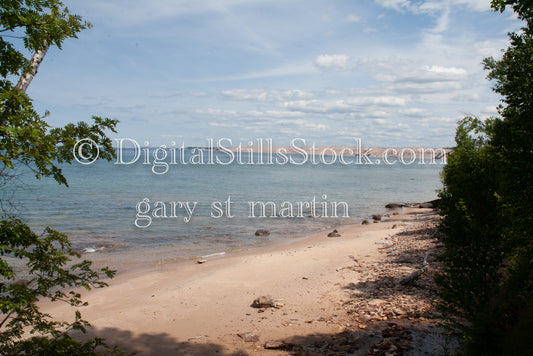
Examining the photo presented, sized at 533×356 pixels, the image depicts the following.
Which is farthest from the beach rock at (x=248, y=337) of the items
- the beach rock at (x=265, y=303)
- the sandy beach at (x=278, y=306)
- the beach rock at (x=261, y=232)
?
the beach rock at (x=261, y=232)

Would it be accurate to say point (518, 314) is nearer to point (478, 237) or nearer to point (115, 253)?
point (478, 237)

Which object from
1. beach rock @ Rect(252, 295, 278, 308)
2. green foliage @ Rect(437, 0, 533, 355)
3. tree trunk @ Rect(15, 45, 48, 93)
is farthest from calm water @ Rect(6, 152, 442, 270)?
green foliage @ Rect(437, 0, 533, 355)

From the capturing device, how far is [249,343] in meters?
7.71

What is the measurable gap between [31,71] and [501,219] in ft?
22.9

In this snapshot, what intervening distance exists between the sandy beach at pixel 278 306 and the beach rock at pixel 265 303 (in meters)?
0.10

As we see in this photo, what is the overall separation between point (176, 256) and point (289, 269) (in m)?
5.82

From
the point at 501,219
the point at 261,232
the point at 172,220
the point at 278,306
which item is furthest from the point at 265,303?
the point at 172,220

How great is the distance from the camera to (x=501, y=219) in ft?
18.5

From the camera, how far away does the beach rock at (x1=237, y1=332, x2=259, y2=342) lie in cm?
786

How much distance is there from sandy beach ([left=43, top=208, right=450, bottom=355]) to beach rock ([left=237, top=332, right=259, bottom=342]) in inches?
0.9

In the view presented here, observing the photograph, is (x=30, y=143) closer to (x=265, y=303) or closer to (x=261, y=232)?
(x=265, y=303)

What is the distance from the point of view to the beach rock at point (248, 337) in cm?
786

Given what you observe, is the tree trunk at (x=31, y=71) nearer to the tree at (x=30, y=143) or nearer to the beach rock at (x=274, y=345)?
the tree at (x=30, y=143)

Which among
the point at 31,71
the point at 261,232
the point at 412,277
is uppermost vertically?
the point at 31,71
